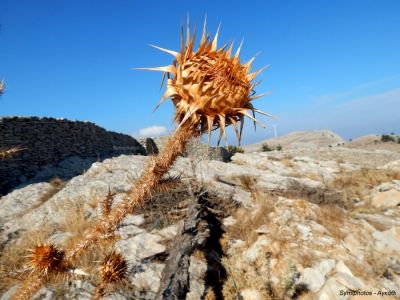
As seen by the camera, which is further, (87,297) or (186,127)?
(87,297)

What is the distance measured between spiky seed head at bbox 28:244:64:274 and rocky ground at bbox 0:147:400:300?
1.63 metres

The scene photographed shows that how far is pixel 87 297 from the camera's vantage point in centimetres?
548

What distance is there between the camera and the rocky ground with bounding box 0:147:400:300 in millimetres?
6367

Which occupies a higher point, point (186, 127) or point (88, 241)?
point (186, 127)

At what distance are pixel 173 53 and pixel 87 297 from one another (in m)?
4.84

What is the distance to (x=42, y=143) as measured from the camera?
19.5m

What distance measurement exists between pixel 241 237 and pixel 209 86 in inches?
285

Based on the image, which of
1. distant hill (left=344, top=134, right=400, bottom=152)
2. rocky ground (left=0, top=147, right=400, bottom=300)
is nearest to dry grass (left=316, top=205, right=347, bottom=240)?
rocky ground (left=0, top=147, right=400, bottom=300)

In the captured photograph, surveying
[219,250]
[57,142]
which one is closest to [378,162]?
[219,250]

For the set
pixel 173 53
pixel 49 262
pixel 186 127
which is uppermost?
pixel 173 53

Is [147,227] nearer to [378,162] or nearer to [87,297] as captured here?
[87,297]

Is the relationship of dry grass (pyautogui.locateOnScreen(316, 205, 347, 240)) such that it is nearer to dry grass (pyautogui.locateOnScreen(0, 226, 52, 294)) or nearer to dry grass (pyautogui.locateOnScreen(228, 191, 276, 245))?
dry grass (pyautogui.locateOnScreen(228, 191, 276, 245))

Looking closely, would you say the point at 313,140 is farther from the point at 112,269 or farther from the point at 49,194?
the point at 112,269

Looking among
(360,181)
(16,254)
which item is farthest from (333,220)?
(16,254)
